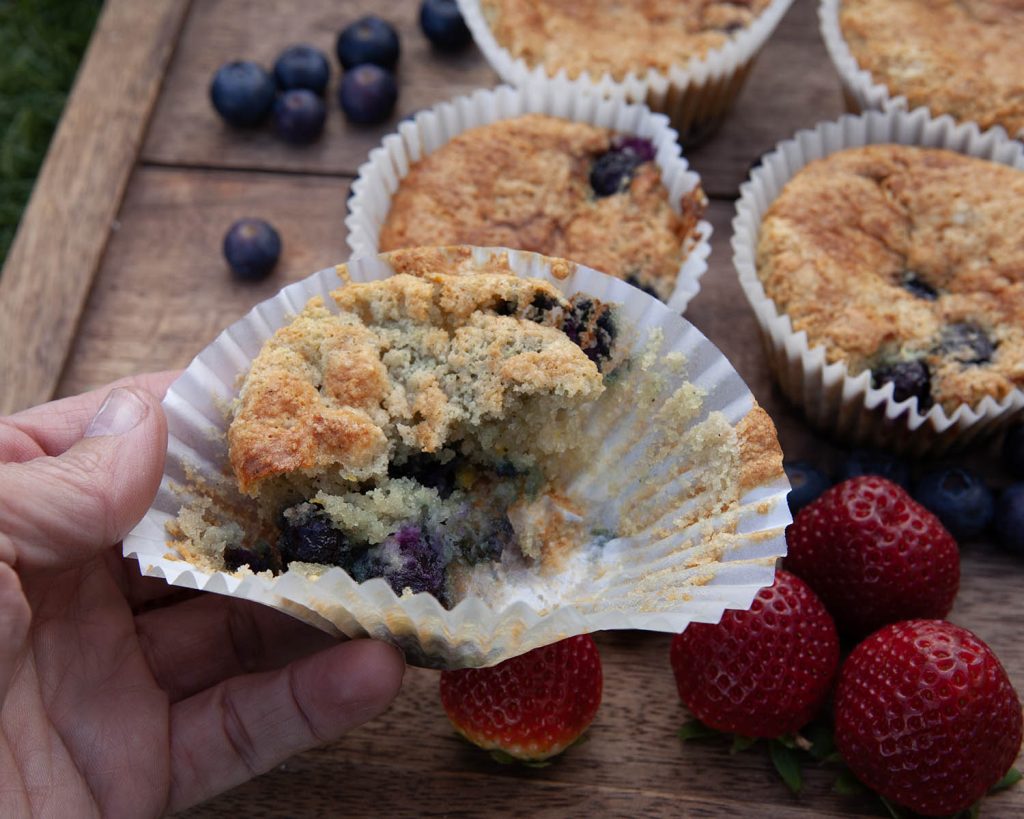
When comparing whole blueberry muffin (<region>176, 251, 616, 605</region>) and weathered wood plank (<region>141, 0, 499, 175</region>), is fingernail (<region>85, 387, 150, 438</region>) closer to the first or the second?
whole blueberry muffin (<region>176, 251, 616, 605</region>)

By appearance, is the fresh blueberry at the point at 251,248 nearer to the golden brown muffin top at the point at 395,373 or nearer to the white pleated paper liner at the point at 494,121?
the white pleated paper liner at the point at 494,121

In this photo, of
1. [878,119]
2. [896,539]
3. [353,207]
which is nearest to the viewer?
[896,539]

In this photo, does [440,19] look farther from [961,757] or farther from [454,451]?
[961,757]

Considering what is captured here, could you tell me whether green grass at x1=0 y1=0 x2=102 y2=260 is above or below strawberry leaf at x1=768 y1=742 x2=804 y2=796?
below

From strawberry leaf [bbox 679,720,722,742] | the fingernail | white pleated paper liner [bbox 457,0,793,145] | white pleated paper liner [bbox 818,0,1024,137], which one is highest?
white pleated paper liner [bbox 818,0,1024,137]

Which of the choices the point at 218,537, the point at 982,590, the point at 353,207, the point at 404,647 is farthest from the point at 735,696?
the point at 353,207

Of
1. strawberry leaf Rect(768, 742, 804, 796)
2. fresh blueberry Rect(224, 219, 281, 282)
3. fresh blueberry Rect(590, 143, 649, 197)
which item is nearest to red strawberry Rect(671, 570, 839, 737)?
strawberry leaf Rect(768, 742, 804, 796)

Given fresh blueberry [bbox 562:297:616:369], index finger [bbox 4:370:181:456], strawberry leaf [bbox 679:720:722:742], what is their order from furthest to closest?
strawberry leaf [bbox 679:720:722:742]
index finger [bbox 4:370:181:456]
fresh blueberry [bbox 562:297:616:369]
